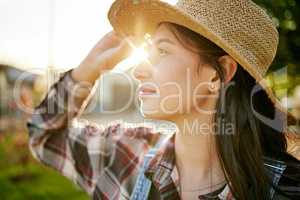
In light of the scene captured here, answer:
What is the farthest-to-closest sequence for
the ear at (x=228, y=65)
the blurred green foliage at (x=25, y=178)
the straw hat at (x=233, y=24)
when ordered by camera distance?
the blurred green foliage at (x=25, y=178), the ear at (x=228, y=65), the straw hat at (x=233, y=24)

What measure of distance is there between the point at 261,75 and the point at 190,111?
25 centimetres

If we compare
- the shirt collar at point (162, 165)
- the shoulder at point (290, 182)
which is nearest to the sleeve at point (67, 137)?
the shirt collar at point (162, 165)

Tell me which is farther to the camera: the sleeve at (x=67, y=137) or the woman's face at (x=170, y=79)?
the sleeve at (x=67, y=137)

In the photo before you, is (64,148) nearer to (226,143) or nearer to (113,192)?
(113,192)

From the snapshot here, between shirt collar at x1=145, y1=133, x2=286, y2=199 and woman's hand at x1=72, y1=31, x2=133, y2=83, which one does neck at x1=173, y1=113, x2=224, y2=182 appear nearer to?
shirt collar at x1=145, y1=133, x2=286, y2=199

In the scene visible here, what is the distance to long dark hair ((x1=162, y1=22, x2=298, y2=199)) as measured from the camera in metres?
1.63

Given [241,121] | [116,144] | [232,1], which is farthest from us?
[116,144]

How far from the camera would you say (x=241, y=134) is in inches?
66.1

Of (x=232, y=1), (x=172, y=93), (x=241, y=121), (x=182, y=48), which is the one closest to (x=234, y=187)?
(x=241, y=121)

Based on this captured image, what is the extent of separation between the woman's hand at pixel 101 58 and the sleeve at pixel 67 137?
41 millimetres

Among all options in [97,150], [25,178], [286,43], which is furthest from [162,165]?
[25,178]

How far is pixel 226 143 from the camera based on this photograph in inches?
65.5

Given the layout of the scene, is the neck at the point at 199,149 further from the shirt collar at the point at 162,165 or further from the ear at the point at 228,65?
the ear at the point at 228,65

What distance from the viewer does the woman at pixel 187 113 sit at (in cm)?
159
